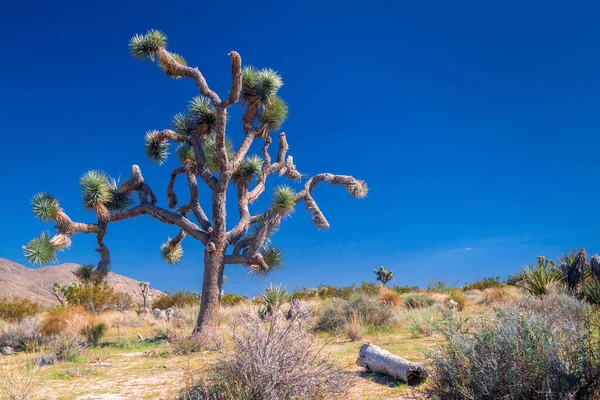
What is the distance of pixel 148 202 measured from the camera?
1367 cm

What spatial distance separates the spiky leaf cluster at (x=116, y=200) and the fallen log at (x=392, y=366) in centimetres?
963

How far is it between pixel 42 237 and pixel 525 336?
12129mm

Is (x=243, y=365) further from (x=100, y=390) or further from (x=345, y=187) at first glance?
(x=345, y=187)

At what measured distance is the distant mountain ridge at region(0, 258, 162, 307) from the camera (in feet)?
158

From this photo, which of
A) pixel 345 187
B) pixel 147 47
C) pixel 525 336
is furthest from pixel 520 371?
pixel 147 47

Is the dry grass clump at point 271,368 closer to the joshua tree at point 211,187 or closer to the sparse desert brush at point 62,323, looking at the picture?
the joshua tree at point 211,187

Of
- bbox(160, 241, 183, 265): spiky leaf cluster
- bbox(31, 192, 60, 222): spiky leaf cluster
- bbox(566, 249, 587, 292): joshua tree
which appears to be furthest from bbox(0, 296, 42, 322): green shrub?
bbox(566, 249, 587, 292): joshua tree

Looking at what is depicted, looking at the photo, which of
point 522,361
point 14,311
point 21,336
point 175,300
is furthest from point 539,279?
point 14,311

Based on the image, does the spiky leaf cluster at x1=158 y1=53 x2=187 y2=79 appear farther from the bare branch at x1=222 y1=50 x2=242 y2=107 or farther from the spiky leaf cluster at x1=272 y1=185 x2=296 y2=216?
the spiky leaf cluster at x1=272 y1=185 x2=296 y2=216

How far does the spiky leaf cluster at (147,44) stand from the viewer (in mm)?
12883

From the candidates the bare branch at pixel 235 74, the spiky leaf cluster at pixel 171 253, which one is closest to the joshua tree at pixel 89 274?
the spiky leaf cluster at pixel 171 253

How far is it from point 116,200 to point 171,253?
114 inches

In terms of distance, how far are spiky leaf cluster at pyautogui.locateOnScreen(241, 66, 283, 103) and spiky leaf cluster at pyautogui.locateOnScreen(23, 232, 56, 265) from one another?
724 centimetres

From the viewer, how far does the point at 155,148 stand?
14.2 meters
